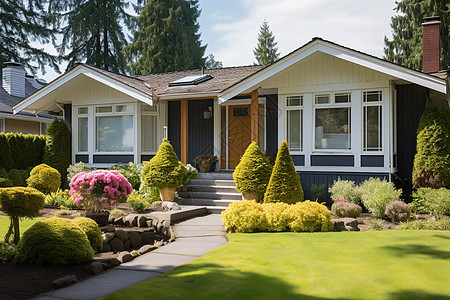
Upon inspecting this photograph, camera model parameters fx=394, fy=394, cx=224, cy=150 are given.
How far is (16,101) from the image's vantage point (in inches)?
829

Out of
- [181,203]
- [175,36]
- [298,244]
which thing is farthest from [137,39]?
[298,244]

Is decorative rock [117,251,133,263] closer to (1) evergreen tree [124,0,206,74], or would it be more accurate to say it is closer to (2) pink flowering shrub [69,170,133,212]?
(2) pink flowering shrub [69,170,133,212]

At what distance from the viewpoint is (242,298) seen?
4047 millimetres

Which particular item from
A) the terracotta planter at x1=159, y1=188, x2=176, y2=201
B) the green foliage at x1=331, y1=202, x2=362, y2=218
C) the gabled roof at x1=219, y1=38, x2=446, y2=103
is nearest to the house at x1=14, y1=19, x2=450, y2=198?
the gabled roof at x1=219, y1=38, x2=446, y2=103

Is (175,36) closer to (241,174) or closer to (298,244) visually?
(241,174)

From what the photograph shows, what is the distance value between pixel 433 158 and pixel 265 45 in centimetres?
3962

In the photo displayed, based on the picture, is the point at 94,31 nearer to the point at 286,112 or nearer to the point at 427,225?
the point at 286,112

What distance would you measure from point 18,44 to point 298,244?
2711 centimetres

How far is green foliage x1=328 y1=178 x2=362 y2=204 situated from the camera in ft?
33.9

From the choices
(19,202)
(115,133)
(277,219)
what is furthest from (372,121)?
(19,202)

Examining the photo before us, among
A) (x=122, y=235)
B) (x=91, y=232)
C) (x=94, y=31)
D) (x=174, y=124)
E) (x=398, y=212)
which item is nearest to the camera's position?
Result: (x=91, y=232)

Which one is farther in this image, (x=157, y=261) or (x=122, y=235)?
(x=122, y=235)

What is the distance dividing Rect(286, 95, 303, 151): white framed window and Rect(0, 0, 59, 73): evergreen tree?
2188cm

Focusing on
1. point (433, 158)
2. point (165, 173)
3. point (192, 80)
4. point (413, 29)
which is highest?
point (413, 29)
